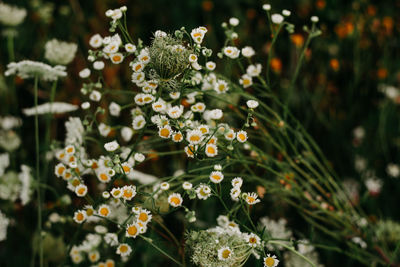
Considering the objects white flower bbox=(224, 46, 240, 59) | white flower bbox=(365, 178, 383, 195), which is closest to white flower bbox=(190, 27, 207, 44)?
white flower bbox=(224, 46, 240, 59)

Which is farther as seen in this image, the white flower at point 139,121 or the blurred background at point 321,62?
the blurred background at point 321,62

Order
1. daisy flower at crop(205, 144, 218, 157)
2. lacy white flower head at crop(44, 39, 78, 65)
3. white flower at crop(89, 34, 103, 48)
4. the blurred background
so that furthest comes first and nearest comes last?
1. the blurred background
2. lacy white flower head at crop(44, 39, 78, 65)
3. white flower at crop(89, 34, 103, 48)
4. daisy flower at crop(205, 144, 218, 157)

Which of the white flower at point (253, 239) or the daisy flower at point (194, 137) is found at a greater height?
the daisy flower at point (194, 137)

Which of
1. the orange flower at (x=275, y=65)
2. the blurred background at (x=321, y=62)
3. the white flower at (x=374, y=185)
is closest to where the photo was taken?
the white flower at (x=374, y=185)

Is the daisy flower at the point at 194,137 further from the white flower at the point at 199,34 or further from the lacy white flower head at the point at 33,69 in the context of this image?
the lacy white flower head at the point at 33,69

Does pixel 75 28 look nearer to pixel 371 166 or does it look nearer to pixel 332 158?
pixel 332 158

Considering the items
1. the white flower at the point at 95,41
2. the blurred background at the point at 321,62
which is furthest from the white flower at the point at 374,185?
the white flower at the point at 95,41

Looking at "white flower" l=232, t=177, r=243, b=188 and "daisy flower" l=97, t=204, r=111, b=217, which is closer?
"white flower" l=232, t=177, r=243, b=188

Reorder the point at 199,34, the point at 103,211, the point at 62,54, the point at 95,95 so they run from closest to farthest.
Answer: the point at 199,34
the point at 103,211
the point at 95,95
the point at 62,54

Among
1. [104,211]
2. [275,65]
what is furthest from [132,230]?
[275,65]

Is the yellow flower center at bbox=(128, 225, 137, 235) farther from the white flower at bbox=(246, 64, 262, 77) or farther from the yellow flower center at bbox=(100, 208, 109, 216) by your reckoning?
the white flower at bbox=(246, 64, 262, 77)

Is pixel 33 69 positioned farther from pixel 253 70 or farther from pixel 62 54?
pixel 253 70

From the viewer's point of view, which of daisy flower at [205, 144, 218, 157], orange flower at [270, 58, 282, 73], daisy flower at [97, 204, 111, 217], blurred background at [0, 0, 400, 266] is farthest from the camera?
orange flower at [270, 58, 282, 73]
